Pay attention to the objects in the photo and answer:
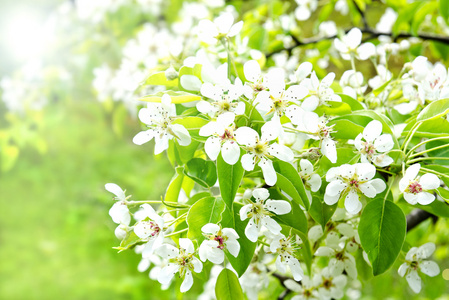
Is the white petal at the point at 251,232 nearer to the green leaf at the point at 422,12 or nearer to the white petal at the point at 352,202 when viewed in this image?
the white petal at the point at 352,202

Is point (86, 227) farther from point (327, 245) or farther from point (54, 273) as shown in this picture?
point (327, 245)

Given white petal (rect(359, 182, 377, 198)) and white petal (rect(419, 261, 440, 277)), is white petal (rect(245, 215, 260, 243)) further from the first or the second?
white petal (rect(419, 261, 440, 277))

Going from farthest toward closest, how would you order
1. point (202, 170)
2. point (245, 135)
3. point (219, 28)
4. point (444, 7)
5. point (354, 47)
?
point (444, 7) < point (354, 47) < point (219, 28) < point (202, 170) < point (245, 135)

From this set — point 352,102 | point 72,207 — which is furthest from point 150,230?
point 72,207

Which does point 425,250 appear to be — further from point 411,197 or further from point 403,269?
point 411,197

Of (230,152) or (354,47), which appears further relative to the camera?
(354,47)

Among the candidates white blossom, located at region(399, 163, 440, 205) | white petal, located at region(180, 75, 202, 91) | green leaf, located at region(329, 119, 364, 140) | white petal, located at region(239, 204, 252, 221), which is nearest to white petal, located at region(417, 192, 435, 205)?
white blossom, located at region(399, 163, 440, 205)
